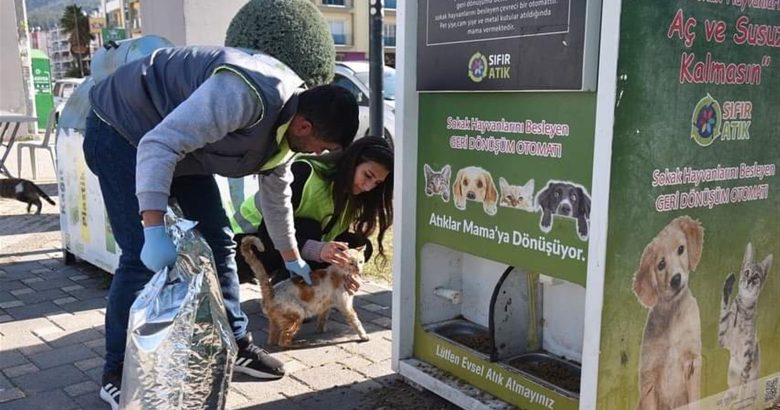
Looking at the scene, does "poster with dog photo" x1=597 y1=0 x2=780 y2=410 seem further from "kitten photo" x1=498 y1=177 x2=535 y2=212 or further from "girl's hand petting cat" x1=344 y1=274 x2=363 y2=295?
"girl's hand petting cat" x1=344 y1=274 x2=363 y2=295

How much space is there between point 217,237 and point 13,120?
5552mm

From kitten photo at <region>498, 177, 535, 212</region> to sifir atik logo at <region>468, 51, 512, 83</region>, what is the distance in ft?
1.16

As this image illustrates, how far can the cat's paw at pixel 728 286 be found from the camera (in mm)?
2293

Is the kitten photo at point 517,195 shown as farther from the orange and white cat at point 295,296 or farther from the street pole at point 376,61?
the street pole at point 376,61

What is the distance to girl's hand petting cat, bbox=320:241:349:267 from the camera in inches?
128

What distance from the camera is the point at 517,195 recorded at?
7.57ft

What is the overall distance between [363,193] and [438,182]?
700mm

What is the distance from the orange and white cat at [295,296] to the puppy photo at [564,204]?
4.38ft

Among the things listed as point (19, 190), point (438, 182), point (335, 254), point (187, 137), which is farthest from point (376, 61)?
point (19, 190)

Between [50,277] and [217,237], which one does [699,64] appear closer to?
[217,237]

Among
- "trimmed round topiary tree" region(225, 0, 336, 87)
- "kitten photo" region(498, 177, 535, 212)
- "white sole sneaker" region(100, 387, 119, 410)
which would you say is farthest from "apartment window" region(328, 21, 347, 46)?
"kitten photo" region(498, 177, 535, 212)

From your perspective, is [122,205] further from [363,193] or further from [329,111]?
[363,193]

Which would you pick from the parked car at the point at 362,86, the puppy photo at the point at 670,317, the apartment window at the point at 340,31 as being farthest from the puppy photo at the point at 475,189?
the apartment window at the point at 340,31

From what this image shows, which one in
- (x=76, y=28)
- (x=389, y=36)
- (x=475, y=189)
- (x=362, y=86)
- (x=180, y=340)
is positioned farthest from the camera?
(x=76, y=28)
